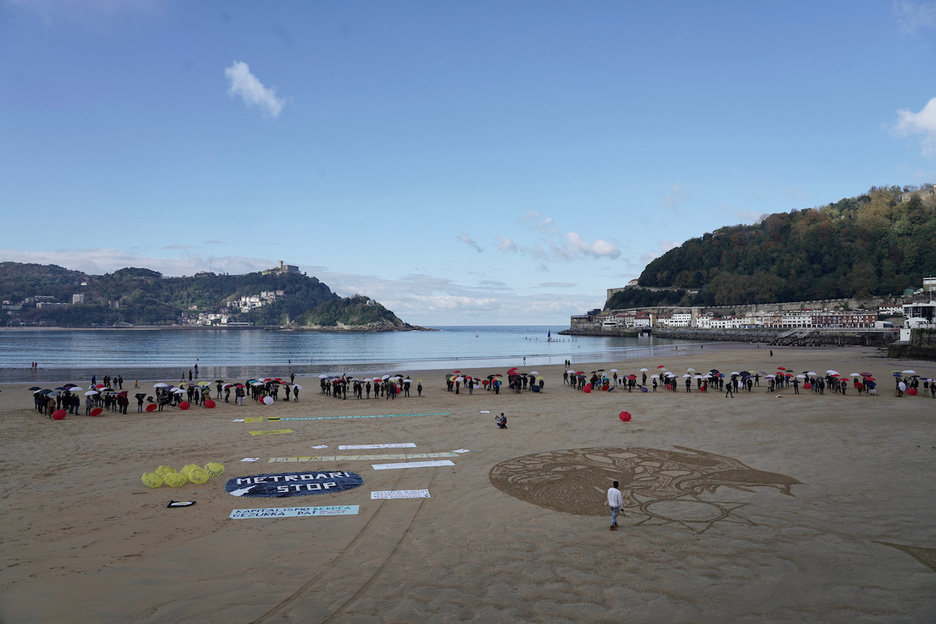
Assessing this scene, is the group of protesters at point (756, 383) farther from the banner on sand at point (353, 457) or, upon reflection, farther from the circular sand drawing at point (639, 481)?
the banner on sand at point (353, 457)

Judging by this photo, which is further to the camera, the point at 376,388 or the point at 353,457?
the point at 376,388

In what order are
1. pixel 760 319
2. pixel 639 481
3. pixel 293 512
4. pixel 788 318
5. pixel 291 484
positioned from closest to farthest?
pixel 293 512 < pixel 291 484 < pixel 639 481 < pixel 788 318 < pixel 760 319

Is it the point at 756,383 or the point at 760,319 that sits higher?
the point at 760,319


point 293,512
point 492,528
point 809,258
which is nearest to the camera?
point 492,528

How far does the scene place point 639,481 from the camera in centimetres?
1329

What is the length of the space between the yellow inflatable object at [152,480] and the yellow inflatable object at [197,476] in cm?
68

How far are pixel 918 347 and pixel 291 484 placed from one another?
199ft

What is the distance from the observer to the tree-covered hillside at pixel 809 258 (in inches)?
5340

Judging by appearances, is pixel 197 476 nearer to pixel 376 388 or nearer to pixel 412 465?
pixel 412 465

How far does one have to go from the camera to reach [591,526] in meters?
10.3

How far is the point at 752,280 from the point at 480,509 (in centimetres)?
16872

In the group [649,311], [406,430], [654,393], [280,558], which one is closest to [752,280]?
[649,311]

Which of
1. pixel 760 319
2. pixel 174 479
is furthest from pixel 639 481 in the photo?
pixel 760 319

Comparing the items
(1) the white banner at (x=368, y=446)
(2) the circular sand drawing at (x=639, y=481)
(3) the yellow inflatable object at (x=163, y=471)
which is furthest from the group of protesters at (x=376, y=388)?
(3) the yellow inflatable object at (x=163, y=471)
